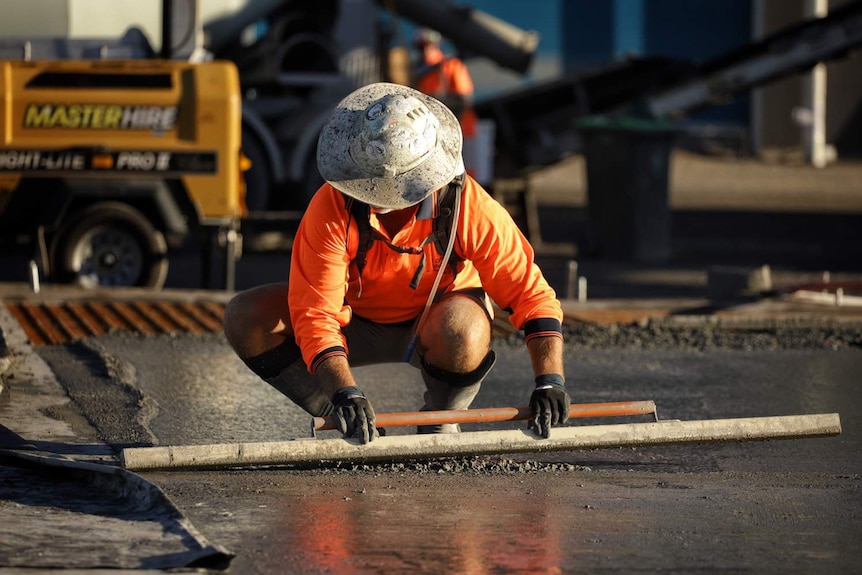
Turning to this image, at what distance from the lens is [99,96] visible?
9.77 meters

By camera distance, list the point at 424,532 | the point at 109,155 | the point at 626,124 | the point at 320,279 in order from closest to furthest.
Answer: the point at 424,532
the point at 320,279
the point at 109,155
the point at 626,124

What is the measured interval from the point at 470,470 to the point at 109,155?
5.64m

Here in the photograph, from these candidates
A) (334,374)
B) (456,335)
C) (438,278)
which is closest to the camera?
(334,374)

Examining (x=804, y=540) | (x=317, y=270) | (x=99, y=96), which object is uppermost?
(x=99, y=96)

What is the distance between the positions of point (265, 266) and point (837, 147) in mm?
16076

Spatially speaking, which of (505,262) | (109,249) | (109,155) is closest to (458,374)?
(505,262)

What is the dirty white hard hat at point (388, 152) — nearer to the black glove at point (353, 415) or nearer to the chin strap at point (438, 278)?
the chin strap at point (438, 278)

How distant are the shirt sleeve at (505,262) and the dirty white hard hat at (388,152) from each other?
179 millimetres

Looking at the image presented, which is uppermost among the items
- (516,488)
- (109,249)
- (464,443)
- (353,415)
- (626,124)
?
(626,124)

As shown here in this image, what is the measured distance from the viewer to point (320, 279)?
15.6 feet

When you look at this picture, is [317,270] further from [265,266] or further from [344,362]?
[265,266]

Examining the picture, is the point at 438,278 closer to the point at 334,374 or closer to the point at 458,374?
the point at 458,374

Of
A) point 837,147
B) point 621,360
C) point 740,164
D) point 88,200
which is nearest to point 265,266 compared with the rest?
point 88,200

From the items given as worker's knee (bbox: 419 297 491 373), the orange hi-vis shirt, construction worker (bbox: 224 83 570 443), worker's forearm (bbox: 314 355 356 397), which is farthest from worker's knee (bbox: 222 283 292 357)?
worker's knee (bbox: 419 297 491 373)
